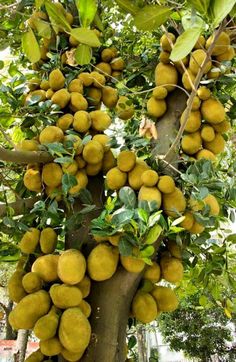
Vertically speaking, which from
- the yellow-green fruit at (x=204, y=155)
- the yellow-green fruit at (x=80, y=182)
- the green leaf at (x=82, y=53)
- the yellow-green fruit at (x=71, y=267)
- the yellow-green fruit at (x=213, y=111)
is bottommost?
the yellow-green fruit at (x=204, y=155)

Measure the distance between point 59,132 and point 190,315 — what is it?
5.39 metres

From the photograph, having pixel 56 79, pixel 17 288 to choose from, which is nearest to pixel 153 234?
pixel 17 288

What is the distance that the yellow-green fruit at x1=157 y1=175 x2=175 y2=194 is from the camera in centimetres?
112

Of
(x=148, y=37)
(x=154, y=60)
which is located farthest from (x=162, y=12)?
(x=148, y=37)

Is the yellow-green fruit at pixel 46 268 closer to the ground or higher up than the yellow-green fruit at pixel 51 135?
closer to the ground

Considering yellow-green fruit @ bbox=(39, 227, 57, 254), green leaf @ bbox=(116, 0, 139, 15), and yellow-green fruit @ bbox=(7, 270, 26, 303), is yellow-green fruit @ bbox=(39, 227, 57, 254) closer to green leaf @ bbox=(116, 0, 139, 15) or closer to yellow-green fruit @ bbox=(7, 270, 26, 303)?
yellow-green fruit @ bbox=(7, 270, 26, 303)

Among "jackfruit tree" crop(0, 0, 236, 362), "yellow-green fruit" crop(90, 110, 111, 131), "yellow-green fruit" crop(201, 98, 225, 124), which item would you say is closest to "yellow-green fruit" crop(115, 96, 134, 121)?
"jackfruit tree" crop(0, 0, 236, 362)

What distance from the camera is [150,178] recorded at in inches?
44.2

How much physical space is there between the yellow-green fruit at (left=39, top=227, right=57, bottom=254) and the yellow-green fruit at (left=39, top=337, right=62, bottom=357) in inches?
11.0

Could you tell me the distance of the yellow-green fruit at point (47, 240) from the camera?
123cm

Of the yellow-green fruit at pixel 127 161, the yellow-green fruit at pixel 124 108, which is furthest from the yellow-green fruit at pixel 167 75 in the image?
the yellow-green fruit at pixel 127 161

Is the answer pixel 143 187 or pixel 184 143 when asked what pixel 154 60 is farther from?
pixel 143 187

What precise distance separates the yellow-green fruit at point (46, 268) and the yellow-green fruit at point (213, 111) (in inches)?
27.1

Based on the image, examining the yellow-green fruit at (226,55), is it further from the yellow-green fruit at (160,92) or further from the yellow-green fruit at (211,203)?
the yellow-green fruit at (211,203)
